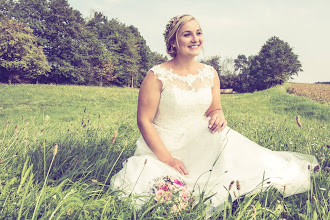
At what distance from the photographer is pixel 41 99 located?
17.0 meters

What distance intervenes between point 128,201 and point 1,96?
19.5 metres

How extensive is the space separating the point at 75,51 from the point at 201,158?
50044 millimetres

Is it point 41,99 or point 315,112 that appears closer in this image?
point 315,112

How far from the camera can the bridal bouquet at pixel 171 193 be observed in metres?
2.29

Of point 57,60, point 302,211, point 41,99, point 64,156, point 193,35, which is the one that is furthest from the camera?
point 57,60

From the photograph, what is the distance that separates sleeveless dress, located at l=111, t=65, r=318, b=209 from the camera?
2555mm

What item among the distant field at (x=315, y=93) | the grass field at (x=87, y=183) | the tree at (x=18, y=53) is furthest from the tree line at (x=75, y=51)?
the grass field at (x=87, y=183)

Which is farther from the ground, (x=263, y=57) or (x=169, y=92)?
(x=263, y=57)

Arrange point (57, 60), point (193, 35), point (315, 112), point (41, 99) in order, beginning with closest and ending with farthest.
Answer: point (193, 35) → point (315, 112) → point (41, 99) → point (57, 60)

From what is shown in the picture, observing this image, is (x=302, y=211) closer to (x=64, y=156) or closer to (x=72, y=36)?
(x=64, y=156)

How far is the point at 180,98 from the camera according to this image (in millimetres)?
3088

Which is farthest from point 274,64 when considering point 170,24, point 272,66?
point 170,24

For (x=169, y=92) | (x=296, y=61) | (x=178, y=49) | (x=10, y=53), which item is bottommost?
(x=169, y=92)

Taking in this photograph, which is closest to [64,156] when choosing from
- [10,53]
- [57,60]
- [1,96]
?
[1,96]
